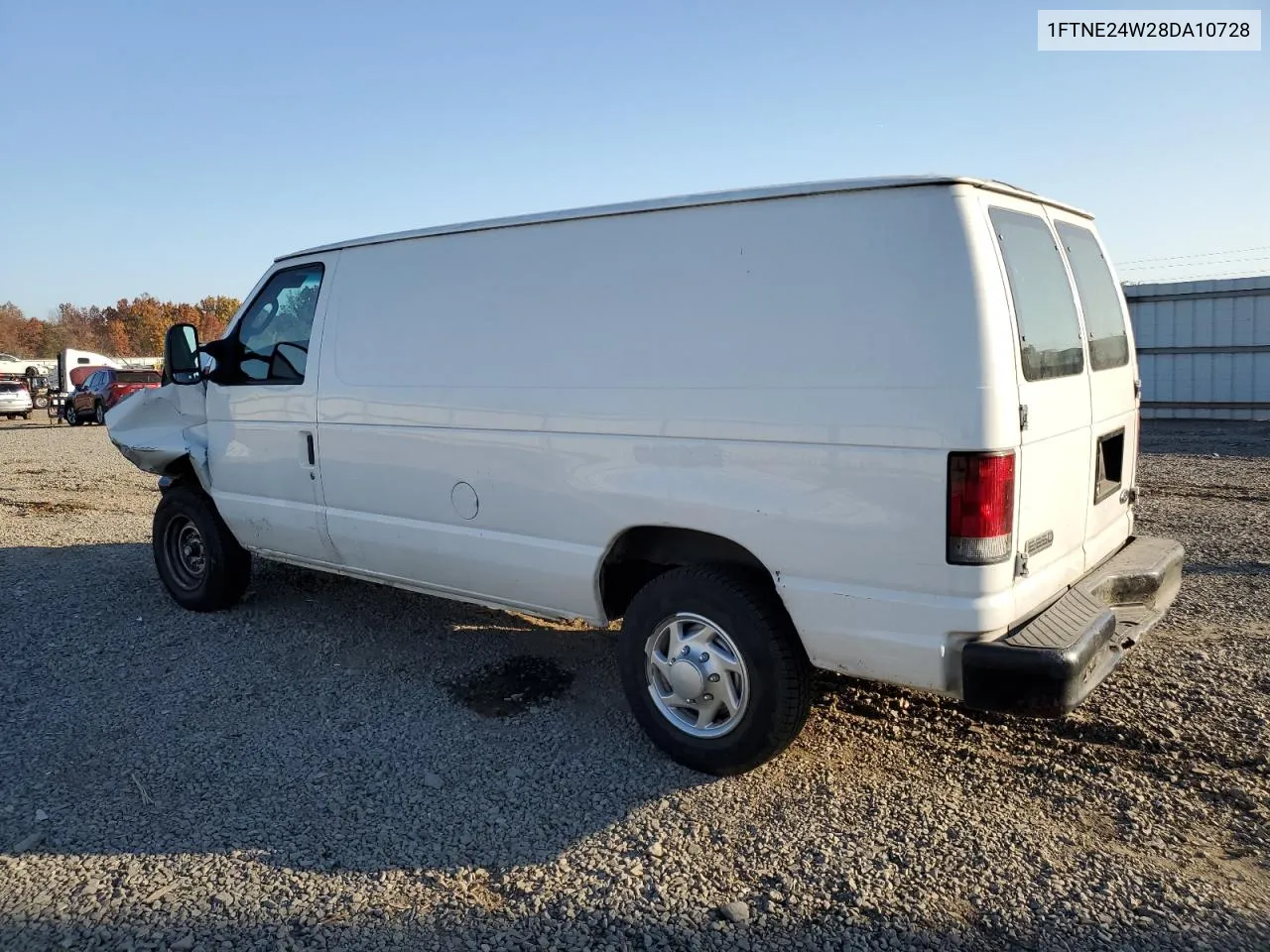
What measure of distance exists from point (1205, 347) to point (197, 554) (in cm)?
1716

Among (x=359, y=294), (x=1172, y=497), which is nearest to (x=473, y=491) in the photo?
(x=359, y=294)

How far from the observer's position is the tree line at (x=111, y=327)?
86788 mm

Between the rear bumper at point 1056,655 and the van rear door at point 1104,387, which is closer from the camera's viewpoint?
the rear bumper at point 1056,655

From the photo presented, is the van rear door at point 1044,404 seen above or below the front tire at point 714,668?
above

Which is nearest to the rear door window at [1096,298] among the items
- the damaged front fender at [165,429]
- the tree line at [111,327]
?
the damaged front fender at [165,429]

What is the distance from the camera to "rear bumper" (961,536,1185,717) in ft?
9.99

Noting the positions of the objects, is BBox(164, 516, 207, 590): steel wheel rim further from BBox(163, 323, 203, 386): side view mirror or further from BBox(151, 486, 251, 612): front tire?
BBox(163, 323, 203, 386): side view mirror

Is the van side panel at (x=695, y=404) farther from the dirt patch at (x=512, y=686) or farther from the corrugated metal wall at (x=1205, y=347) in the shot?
the corrugated metal wall at (x=1205, y=347)

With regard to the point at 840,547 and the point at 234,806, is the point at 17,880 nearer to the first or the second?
the point at 234,806

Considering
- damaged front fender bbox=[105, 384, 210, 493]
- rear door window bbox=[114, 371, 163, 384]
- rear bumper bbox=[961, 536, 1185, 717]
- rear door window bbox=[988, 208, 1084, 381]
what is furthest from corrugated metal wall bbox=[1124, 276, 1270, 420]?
rear door window bbox=[114, 371, 163, 384]

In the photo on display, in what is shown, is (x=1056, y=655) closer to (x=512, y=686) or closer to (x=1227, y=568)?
(x=512, y=686)

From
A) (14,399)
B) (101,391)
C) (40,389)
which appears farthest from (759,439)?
(40,389)

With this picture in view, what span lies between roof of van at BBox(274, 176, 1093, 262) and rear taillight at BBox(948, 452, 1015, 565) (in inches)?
38.4

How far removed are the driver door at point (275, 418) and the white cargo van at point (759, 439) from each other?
0.26 feet
